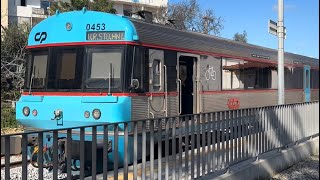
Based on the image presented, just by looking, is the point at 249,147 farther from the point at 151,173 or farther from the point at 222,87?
the point at 222,87

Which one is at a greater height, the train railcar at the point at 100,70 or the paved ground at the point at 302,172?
the train railcar at the point at 100,70

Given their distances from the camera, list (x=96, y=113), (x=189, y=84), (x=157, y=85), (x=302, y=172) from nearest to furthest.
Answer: (x=96, y=113), (x=302, y=172), (x=157, y=85), (x=189, y=84)

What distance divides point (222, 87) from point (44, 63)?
17.4 ft

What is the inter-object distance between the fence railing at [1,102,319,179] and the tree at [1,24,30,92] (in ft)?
61.1

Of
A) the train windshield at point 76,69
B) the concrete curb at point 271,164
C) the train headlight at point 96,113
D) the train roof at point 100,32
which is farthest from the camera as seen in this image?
the train roof at point 100,32

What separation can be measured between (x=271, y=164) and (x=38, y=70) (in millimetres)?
5146

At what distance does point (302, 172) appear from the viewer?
884 centimetres

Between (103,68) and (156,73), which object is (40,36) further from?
(156,73)

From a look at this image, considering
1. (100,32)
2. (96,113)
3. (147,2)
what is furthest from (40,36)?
(147,2)

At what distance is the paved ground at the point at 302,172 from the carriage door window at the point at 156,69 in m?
3.01

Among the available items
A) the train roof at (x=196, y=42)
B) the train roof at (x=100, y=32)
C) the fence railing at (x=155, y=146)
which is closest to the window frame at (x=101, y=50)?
the train roof at (x=100, y=32)

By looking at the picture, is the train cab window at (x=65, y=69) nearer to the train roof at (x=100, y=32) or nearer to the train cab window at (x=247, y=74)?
the train roof at (x=100, y=32)

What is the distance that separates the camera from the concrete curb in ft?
22.5

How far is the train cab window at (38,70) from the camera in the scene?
9.30 metres
